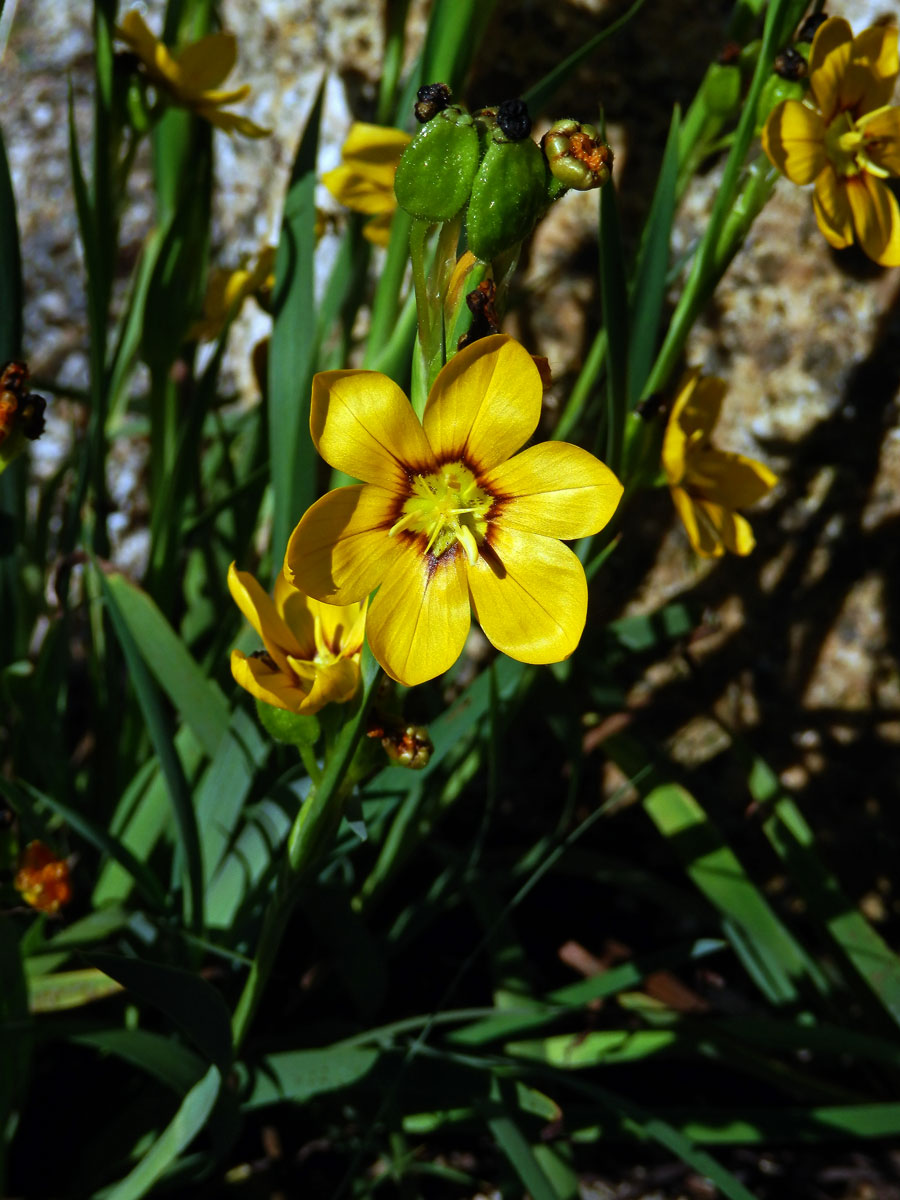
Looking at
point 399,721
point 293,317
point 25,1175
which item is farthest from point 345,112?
point 25,1175

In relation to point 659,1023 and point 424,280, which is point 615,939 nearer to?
point 659,1023

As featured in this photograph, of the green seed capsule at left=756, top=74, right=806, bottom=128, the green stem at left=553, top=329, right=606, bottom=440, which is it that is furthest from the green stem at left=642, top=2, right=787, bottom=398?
the green stem at left=553, top=329, right=606, bottom=440

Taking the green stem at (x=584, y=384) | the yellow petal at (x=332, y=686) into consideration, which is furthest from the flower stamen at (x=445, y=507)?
the green stem at (x=584, y=384)

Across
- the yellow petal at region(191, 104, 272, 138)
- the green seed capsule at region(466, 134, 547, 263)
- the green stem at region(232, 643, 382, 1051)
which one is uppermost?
the yellow petal at region(191, 104, 272, 138)

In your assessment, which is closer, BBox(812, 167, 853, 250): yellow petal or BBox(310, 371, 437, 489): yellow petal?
BBox(310, 371, 437, 489): yellow petal

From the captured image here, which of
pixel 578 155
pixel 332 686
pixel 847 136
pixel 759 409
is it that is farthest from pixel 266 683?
pixel 759 409

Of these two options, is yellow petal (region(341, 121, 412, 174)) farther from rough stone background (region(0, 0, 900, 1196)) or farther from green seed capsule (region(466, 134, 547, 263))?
green seed capsule (region(466, 134, 547, 263))
